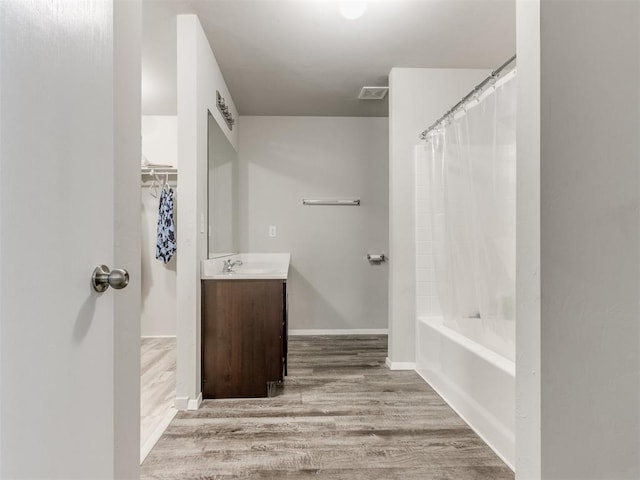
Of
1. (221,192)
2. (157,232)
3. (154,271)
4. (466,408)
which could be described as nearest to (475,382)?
(466,408)

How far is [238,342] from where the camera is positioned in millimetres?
2436

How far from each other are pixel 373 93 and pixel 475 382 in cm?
261

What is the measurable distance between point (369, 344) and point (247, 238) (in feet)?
5.67

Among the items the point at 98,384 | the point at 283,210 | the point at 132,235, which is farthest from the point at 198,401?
the point at 283,210

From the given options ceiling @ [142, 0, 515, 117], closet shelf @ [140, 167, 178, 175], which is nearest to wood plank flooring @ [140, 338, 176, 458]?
closet shelf @ [140, 167, 178, 175]

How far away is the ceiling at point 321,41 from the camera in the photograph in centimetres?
227

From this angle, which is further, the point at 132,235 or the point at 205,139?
the point at 205,139

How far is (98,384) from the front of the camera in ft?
2.44

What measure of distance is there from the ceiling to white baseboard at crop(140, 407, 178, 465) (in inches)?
93.8

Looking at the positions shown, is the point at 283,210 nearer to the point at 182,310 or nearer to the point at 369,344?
the point at 369,344

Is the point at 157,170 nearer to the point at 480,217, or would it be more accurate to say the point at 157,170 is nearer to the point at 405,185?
the point at 405,185

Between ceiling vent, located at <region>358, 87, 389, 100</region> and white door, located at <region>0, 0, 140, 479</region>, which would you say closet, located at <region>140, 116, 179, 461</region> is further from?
white door, located at <region>0, 0, 140, 479</region>

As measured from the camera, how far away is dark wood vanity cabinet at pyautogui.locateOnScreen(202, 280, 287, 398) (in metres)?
2.43

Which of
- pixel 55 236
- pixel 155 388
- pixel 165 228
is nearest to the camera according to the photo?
pixel 55 236
